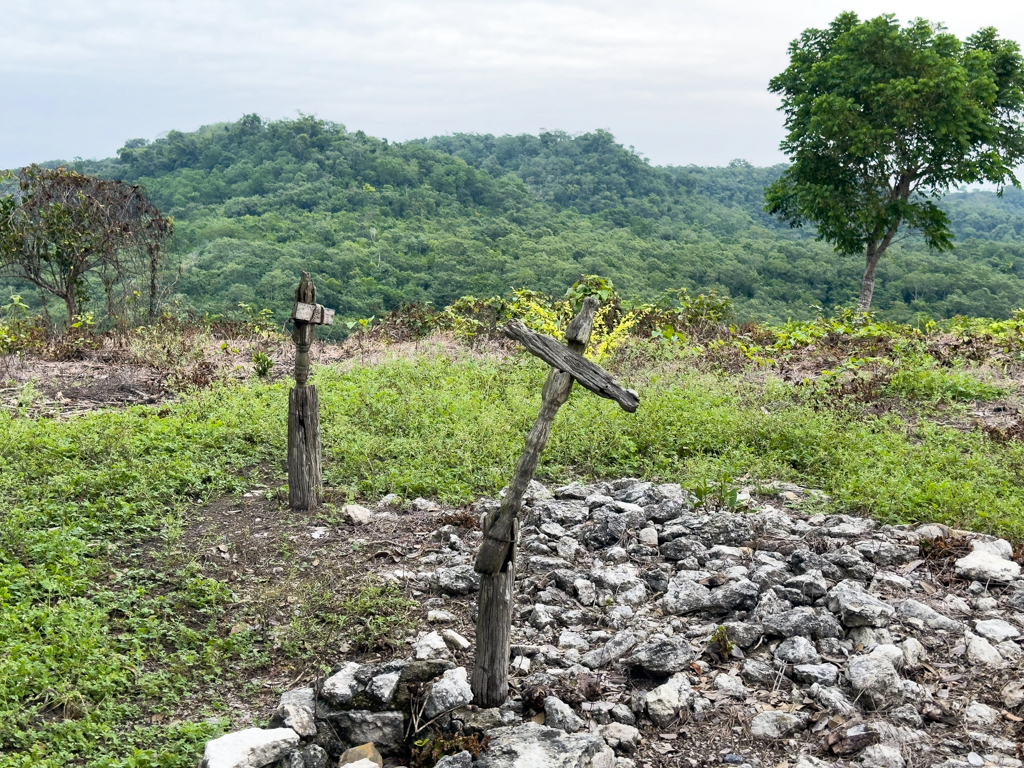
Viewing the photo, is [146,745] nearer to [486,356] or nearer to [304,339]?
[304,339]

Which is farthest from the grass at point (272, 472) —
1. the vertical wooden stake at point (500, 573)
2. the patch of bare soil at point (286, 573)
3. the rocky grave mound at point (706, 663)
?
the vertical wooden stake at point (500, 573)

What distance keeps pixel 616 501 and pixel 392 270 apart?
22.1 m

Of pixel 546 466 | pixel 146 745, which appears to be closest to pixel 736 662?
pixel 146 745

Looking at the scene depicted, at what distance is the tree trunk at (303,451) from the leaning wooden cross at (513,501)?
255 cm

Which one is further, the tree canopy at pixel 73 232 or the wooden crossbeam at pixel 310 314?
the tree canopy at pixel 73 232

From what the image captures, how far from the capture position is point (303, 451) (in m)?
5.52

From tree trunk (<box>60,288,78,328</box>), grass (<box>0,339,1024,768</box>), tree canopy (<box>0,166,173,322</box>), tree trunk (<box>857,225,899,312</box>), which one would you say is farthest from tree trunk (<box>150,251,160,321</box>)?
tree trunk (<box>857,225,899,312</box>)

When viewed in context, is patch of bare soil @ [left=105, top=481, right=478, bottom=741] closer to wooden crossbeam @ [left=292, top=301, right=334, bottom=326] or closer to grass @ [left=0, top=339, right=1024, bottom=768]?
grass @ [left=0, top=339, right=1024, bottom=768]

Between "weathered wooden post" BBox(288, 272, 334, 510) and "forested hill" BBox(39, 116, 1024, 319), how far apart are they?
15579 millimetres

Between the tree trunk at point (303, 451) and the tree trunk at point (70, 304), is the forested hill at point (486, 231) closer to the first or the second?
the tree trunk at point (70, 304)

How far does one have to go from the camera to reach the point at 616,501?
216 inches

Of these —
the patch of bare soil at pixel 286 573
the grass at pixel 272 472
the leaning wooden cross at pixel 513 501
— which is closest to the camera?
the leaning wooden cross at pixel 513 501

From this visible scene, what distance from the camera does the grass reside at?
335 cm

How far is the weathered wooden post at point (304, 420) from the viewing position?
17.9ft
